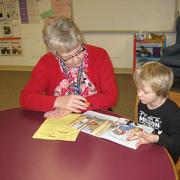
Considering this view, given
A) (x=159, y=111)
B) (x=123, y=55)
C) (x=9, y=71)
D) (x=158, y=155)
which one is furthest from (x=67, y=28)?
(x=9, y=71)

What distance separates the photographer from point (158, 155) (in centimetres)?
107

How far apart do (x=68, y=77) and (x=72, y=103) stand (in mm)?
314

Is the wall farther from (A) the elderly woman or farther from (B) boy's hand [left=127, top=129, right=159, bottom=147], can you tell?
(B) boy's hand [left=127, top=129, right=159, bottom=147]

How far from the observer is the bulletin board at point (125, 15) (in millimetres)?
3979

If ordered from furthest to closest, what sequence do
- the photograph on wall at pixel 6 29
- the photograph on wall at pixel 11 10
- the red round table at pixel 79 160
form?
the photograph on wall at pixel 6 29 < the photograph on wall at pixel 11 10 < the red round table at pixel 79 160

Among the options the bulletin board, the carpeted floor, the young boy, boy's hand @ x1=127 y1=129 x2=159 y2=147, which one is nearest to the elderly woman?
the young boy

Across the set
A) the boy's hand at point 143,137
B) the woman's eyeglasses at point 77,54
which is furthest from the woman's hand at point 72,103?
the boy's hand at point 143,137

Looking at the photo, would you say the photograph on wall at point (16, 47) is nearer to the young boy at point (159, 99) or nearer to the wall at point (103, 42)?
the wall at point (103, 42)

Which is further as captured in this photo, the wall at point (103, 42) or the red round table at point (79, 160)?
the wall at point (103, 42)

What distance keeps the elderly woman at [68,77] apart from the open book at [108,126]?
0.10 metres

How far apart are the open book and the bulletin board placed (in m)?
2.98

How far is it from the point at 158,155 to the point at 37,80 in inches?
35.2

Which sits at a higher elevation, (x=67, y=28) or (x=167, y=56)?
(x=67, y=28)

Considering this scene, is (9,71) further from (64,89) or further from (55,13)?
(64,89)
